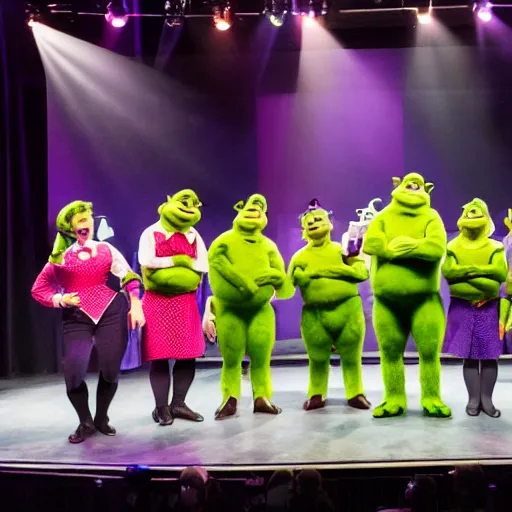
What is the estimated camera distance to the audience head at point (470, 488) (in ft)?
7.75

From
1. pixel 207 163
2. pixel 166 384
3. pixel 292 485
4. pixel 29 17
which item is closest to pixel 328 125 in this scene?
pixel 207 163

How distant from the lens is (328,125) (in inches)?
268

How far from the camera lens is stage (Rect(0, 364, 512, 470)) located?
3.11 m

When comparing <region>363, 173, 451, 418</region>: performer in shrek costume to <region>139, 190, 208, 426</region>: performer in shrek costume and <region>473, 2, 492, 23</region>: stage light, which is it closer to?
<region>139, 190, 208, 426</region>: performer in shrek costume

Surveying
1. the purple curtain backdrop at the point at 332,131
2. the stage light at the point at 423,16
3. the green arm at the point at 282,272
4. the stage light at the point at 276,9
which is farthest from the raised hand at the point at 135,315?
the stage light at the point at 423,16

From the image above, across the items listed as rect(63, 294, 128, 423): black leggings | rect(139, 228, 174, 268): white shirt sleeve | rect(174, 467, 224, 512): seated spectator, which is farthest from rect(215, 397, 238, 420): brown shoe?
rect(174, 467, 224, 512): seated spectator

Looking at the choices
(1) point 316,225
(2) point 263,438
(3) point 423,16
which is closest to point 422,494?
(2) point 263,438

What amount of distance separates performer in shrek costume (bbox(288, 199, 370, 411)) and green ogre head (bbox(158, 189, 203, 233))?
0.72m

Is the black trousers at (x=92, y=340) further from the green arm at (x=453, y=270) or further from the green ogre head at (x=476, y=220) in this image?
the green ogre head at (x=476, y=220)

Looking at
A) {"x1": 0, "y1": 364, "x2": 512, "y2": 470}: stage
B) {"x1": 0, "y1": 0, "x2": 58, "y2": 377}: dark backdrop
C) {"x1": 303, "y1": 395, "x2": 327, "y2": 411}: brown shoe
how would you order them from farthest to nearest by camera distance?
{"x1": 0, "y1": 0, "x2": 58, "y2": 377}: dark backdrop
{"x1": 303, "y1": 395, "x2": 327, "y2": 411}: brown shoe
{"x1": 0, "y1": 364, "x2": 512, "y2": 470}: stage

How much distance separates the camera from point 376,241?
12.7 feet

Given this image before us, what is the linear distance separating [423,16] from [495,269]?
3.50 meters

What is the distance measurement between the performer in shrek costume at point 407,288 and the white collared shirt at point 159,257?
3.19ft

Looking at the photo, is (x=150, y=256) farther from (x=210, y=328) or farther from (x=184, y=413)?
(x=184, y=413)
